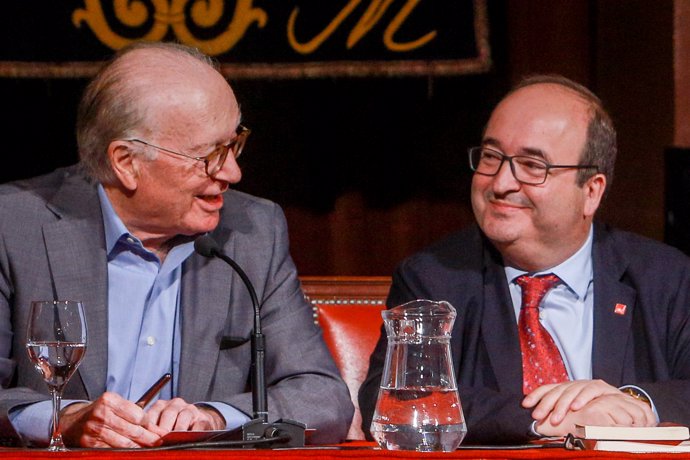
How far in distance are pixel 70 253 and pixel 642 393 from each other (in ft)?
3.74

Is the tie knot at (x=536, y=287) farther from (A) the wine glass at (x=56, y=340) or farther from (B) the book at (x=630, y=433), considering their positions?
(A) the wine glass at (x=56, y=340)

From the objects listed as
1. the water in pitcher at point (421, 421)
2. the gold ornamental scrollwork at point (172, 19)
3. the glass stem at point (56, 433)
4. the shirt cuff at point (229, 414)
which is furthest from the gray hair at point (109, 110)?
the gold ornamental scrollwork at point (172, 19)

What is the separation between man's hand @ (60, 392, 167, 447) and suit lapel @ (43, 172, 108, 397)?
0.34 m

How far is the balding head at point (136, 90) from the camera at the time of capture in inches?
92.3

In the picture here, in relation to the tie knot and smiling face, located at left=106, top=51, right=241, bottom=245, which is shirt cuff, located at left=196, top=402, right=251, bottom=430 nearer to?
smiling face, located at left=106, top=51, right=241, bottom=245

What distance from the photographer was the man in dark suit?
8.23ft

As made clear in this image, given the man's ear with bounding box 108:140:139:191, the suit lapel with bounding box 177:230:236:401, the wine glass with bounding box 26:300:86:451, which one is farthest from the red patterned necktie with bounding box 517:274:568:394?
the wine glass with bounding box 26:300:86:451

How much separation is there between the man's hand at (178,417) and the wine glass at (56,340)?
0.23 meters

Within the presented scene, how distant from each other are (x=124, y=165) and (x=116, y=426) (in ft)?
2.11

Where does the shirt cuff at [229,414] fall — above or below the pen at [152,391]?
below

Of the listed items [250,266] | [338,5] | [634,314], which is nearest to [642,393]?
[634,314]

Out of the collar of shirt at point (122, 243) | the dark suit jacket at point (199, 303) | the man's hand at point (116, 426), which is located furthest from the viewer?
the collar of shirt at point (122, 243)

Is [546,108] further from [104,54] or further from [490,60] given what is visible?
[104,54]

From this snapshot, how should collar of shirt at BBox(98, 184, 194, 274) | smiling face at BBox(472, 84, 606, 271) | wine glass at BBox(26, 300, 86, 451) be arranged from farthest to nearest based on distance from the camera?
smiling face at BBox(472, 84, 606, 271) → collar of shirt at BBox(98, 184, 194, 274) → wine glass at BBox(26, 300, 86, 451)
